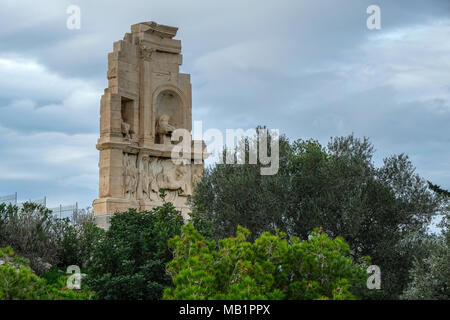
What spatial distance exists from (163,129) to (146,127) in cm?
98

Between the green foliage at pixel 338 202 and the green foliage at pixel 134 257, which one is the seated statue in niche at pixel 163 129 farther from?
the green foliage at pixel 134 257

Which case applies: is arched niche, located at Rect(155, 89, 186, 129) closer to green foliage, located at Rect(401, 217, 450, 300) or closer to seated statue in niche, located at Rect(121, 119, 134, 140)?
seated statue in niche, located at Rect(121, 119, 134, 140)

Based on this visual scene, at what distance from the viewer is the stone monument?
32.2 meters

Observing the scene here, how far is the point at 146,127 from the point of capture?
34.1 metres

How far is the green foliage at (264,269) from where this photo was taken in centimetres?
1458

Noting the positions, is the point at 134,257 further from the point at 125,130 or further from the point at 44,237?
the point at 125,130

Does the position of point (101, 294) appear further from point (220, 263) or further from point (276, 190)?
point (276, 190)

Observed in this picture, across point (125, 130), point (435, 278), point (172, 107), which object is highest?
point (172, 107)

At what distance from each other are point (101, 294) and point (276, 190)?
10201 millimetres

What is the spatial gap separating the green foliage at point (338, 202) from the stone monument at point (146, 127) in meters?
4.05

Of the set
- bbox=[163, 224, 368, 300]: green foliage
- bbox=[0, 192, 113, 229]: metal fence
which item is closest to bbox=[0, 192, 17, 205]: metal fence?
bbox=[0, 192, 113, 229]: metal fence

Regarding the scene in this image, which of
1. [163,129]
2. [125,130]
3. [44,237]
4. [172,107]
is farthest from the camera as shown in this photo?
[172,107]

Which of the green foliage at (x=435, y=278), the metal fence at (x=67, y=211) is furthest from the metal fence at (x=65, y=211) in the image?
the green foliage at (x=435, y=278)

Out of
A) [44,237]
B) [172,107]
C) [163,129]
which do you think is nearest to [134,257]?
[44,237]
